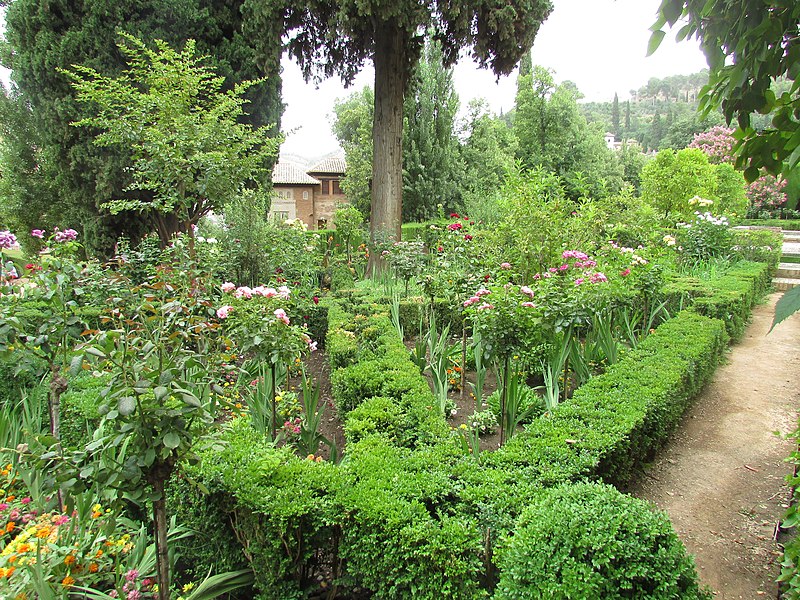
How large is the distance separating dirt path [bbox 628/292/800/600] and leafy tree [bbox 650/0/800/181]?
2.00m

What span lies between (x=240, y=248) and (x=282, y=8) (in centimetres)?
371

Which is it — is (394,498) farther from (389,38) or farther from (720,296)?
(389,38)

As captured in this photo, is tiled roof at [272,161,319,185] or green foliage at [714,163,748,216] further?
tiled roof at [272,161,319,185]

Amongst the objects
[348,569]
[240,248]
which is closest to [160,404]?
[348,569]

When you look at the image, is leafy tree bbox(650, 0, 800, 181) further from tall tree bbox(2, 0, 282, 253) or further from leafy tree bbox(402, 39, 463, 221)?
leafy tree bbox(402, 39, 463, 221)

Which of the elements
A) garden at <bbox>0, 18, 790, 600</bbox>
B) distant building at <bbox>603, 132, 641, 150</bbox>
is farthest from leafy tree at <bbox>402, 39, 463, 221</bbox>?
distant building at <bbox>603, 132, 641, 150</bbox>

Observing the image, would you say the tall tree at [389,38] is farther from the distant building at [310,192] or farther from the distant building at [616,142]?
the distant building at [310,192]

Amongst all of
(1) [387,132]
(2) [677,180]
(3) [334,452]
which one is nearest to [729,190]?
(2) [677,180]

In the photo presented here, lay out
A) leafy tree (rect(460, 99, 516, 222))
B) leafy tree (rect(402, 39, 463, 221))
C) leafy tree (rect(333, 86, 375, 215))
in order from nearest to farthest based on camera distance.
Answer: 1. leafy tree (rect(402, 39, 463, 221))
2. leafy tree (rect(460, 99, 516, 222))
3. leafy tree (rect(333, 86, 375, 215))

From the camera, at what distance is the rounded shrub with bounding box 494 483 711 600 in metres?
1.60

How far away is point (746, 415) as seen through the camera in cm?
425

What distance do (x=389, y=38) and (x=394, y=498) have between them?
847 cm

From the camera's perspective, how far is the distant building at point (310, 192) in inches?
1483

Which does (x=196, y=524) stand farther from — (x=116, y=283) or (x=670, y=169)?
(x=670, y=169)
